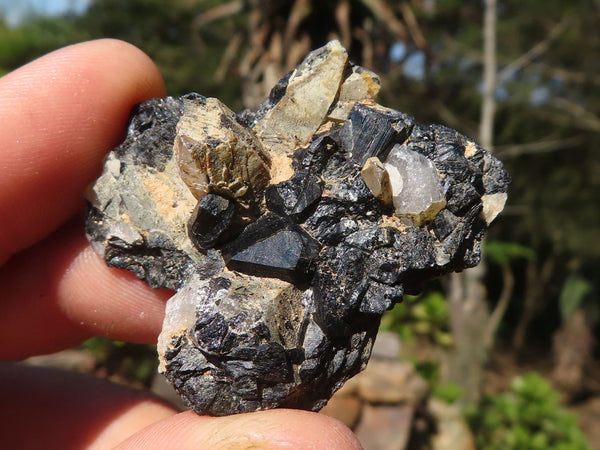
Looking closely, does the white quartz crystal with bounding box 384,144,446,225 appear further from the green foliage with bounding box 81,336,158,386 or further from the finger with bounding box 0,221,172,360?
the green foliage with bounding box 81,336,158,386

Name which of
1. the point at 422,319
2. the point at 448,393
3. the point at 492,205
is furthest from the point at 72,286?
the point at 422,319

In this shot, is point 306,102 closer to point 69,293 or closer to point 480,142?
point 69,293

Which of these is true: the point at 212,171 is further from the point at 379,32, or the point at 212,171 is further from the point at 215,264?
the point at 379,32

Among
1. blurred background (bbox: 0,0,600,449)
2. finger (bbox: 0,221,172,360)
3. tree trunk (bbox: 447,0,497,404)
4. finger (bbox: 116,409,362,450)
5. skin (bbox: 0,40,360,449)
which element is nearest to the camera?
finger (bbox: 116,409,362,450)

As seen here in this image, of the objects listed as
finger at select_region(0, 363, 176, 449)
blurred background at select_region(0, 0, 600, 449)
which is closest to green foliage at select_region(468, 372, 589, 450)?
blurred background at select_region(0, 0, 600, 449)

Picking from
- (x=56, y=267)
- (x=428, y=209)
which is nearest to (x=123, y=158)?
(x=56, y=267)
